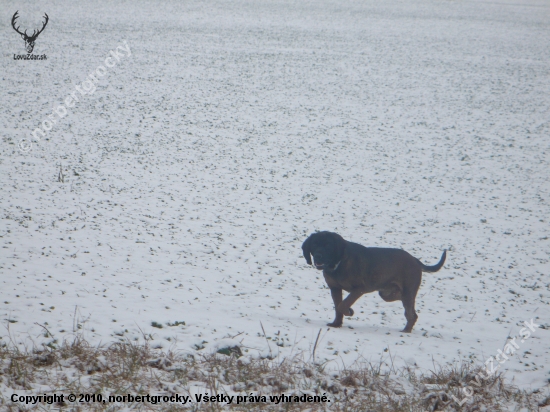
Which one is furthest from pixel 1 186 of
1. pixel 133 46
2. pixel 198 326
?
pixel 133 46

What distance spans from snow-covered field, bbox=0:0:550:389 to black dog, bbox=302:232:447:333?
42 centimetres

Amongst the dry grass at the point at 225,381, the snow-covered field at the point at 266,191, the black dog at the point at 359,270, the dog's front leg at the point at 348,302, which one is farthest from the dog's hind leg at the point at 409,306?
the dry grass at the point at 225,381

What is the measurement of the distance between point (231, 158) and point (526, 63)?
77.4 feet

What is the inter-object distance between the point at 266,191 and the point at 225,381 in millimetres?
8282

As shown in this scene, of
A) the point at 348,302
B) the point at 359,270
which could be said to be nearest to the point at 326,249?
the point at 359,270

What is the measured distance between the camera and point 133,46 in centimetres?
2808

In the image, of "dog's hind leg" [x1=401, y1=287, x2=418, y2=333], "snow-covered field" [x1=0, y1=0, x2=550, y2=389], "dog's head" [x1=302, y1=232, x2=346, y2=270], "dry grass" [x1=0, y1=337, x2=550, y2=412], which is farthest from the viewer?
"dog's hind leg" [x1=401, y1=287, x2=418, y2=333]

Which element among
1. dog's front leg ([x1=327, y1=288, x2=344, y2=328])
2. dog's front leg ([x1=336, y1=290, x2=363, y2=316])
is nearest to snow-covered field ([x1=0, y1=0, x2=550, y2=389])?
dog's front leg ([x1=327, y1=288, x2=344, y2=328])

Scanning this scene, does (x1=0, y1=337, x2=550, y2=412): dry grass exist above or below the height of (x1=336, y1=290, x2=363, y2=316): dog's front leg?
below

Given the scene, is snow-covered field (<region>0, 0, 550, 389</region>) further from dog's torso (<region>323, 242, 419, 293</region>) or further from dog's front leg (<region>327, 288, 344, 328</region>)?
dog's torso (<region>323, 242, 419, 293</region>)

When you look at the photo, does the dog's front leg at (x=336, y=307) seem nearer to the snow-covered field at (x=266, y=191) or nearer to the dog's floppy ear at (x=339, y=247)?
the snow-covered field at (x=266, y=191)

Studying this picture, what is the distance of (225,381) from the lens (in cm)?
424

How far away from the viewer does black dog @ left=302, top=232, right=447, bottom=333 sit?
19.0 ft

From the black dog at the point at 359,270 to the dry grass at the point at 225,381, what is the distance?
4.41 ft
